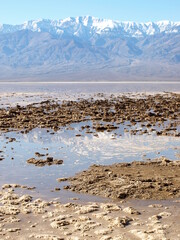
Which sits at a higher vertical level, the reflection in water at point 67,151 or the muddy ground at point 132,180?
the muddy ground at point 132,180

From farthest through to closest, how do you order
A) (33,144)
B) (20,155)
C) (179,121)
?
(179,121) < (33,144) < (20,155)

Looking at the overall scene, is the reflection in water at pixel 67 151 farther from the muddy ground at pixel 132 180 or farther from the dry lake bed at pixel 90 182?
the muddy ground at pixel 132 180

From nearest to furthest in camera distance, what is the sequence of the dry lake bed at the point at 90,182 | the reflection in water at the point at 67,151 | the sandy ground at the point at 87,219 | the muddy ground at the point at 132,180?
the sandy ground at the point at 87,219 → the dry lake bed at the point at 90,182 → the muddy ground at the point at 132,180 → the reflection in water at the point at 67,151

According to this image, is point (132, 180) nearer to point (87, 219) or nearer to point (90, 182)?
point (90, 182)

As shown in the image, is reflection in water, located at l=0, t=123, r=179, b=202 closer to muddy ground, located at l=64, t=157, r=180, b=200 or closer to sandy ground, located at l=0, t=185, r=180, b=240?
muddy ground, located at l=64, t=157, r=180, b=200

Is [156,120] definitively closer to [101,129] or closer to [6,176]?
[101,129]

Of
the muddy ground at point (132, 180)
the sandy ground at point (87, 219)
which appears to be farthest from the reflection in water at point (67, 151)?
the sandy ground at point (87, 219)

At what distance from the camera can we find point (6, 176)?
12664 mm

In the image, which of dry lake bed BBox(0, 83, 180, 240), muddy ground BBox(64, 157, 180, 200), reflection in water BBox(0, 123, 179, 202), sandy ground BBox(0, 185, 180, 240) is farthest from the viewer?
reflection in water BBox(0, 123, 179, 202)

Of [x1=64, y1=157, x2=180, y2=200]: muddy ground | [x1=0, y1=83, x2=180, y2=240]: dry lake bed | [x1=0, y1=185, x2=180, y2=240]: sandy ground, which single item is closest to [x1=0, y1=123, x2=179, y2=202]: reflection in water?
[x1=0, y1=83, x2=180, y2=240]: dry lake bed

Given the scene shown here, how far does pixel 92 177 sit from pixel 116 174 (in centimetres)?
75

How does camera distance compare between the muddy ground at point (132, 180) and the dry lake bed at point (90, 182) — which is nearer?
the dry lake bed at point (90, 182)

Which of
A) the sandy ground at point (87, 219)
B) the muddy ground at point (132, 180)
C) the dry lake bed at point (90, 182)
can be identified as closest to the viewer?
the sandy ground at point (87, 219)

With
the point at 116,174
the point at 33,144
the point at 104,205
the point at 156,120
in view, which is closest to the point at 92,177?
the point at 116,174
